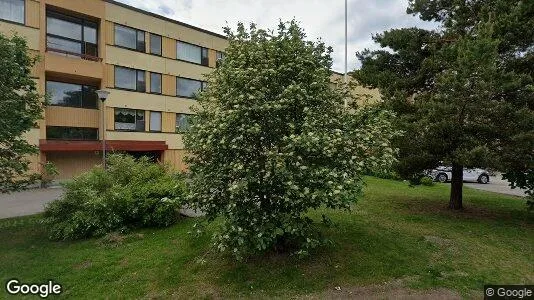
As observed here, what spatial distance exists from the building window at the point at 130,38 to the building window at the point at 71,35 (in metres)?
1.39

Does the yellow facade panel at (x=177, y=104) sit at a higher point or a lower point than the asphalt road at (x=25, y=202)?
higher

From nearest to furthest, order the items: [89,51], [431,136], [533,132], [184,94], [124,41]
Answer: [533,132], [431,136], [89,51], [124,41], [184,94]

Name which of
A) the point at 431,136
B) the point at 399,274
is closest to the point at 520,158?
the point at 431,136

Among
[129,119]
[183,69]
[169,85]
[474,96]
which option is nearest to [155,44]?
[183,69]

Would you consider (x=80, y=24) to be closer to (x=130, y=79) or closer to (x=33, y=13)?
(x=33, y=13)

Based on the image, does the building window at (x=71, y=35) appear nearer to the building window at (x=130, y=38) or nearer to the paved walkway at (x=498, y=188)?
the building window at (x=130, y=38)

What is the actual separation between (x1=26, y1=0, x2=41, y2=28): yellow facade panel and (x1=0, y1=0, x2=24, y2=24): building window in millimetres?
275

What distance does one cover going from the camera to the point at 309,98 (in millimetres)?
6434

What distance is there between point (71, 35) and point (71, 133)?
6163mm

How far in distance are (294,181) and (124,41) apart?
2329 cm

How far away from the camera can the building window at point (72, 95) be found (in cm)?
2200

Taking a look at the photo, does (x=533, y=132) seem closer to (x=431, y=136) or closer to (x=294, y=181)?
(x=431, y=136)

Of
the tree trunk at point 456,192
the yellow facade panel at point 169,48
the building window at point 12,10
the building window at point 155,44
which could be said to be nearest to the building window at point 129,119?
the building window at point 155,44

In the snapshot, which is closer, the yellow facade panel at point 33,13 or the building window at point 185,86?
the yellow facade panel at point 33,13
